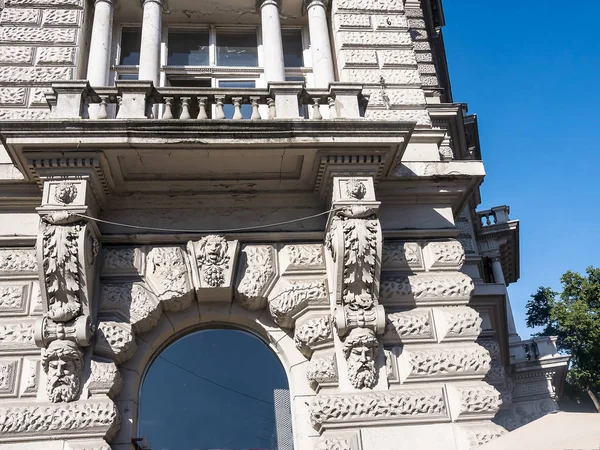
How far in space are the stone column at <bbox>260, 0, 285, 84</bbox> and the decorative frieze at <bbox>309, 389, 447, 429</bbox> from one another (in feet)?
18.7

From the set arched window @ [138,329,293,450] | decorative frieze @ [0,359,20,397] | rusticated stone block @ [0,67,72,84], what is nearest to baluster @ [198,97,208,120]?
rusticated stone block @ [0,67,72,84]

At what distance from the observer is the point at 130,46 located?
474 inches

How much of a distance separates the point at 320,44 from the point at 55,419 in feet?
25.4

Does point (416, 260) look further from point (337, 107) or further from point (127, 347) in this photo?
point (127, 347)

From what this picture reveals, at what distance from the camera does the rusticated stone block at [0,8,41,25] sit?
11164mm

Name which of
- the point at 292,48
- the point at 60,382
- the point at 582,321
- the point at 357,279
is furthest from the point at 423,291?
the point at 582,321

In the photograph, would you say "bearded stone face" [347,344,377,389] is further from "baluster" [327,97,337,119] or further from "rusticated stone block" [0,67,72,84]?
"rusticated stone block" [0,67,72,84]

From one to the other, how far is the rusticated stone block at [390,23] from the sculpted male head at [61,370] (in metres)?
8.08

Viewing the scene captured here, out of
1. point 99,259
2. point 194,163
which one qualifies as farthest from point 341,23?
point 99,259

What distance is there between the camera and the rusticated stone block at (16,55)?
1078 centimetres

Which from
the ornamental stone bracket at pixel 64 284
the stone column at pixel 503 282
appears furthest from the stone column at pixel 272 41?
the stone column at pixel 503 282

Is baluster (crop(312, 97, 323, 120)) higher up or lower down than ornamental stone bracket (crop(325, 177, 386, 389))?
higher up

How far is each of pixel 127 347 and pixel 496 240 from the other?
19.4 meters

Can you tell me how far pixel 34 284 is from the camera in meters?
9.20
